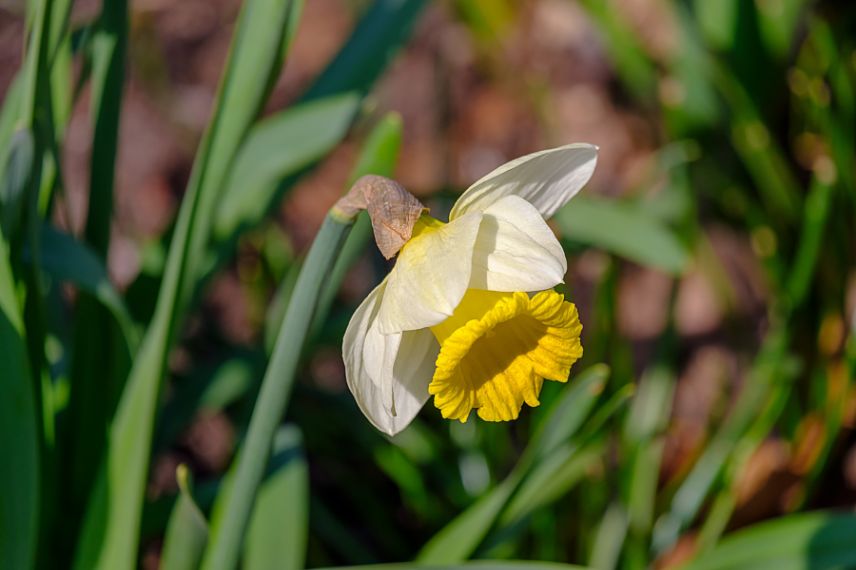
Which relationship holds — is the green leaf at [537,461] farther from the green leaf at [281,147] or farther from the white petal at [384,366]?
the green leaf at [281,147]

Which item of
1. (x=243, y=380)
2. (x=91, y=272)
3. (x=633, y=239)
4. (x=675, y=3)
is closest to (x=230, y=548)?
(x=91, y=272)

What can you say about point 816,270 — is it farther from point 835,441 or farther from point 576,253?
point 576,253

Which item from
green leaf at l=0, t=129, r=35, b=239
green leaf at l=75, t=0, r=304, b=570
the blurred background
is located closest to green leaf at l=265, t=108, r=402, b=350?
the blurred background

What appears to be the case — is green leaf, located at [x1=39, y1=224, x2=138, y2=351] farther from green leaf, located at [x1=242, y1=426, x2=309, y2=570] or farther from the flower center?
the flower center

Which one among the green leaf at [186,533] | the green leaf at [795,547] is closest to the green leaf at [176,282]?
the green leaf at [186,533]

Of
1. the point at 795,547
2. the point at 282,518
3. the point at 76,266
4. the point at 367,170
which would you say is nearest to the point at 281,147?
the point at 367,170
